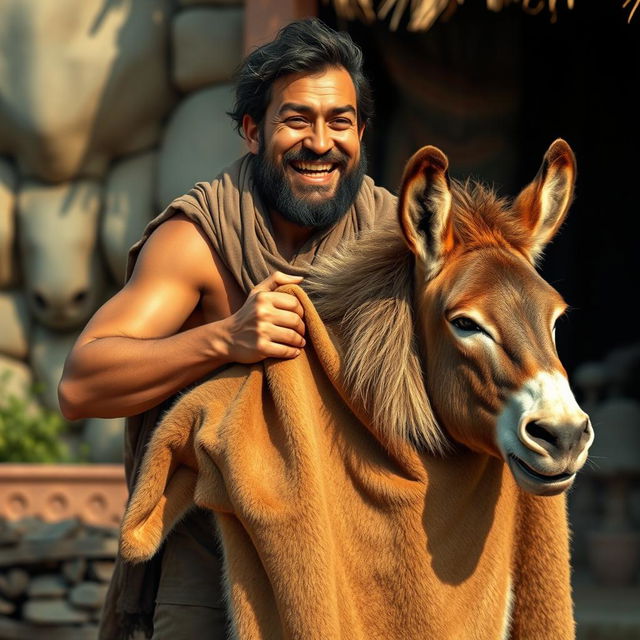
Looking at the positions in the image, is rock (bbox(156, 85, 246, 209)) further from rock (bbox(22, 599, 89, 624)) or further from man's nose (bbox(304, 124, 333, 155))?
man's nose (bbox(304, 124, 333, 155))

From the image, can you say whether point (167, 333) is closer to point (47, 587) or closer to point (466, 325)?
point (466, 325)

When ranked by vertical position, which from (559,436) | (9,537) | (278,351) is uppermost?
(559,436)

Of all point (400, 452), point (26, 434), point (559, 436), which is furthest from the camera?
point (26, 434)

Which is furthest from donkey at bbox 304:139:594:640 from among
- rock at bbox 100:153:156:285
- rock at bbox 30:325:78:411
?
rock at bbox 30:325:78:411

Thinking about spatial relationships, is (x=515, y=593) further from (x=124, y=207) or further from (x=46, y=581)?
(x=124, y=207)

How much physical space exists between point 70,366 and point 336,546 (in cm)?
60

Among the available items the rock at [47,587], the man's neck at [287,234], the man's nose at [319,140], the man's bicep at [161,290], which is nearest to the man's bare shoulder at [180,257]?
the man's bicep at [161,290]

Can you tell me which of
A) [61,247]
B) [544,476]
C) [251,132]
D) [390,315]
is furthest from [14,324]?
[544,476]

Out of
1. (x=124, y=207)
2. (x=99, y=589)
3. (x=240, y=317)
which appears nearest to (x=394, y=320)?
(x=240, y=317)

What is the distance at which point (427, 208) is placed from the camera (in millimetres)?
2236

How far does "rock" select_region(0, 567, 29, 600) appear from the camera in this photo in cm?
455

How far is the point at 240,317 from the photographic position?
2.32 meters

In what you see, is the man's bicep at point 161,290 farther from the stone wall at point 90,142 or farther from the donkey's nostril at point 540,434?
the stone wall at point 90,142

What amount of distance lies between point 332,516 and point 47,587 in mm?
2546
